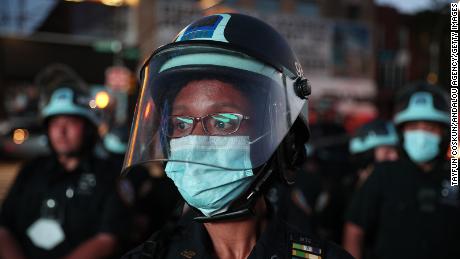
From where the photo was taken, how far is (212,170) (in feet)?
5.12

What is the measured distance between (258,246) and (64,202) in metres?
1.83

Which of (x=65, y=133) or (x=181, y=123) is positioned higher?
(x=181, y=123)

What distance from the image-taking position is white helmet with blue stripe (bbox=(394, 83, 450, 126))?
3.38 meters

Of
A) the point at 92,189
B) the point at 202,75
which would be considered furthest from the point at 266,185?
the point at 92,189

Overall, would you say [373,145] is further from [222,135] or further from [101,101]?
[222,135]

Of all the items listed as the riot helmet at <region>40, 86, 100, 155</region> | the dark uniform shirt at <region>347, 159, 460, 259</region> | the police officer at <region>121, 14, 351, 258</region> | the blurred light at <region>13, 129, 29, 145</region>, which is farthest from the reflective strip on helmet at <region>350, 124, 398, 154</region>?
the blurred light at <region>13, 129, 29, 145</region>

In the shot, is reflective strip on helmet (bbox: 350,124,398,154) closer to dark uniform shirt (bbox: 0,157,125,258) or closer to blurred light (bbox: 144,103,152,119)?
dark uniform shirt (bbox: 0,157,125,258)

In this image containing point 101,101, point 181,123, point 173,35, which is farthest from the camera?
point 173,35

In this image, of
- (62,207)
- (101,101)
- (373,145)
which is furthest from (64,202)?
(373,145)

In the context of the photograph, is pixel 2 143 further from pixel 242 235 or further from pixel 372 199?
pixel 242 235

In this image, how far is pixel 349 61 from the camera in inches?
1174

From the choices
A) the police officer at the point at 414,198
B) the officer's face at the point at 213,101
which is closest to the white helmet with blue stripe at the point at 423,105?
the police officer at the point at 414,198

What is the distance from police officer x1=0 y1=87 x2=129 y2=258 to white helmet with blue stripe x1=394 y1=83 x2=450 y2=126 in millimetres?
1905

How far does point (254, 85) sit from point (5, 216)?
2059mm
